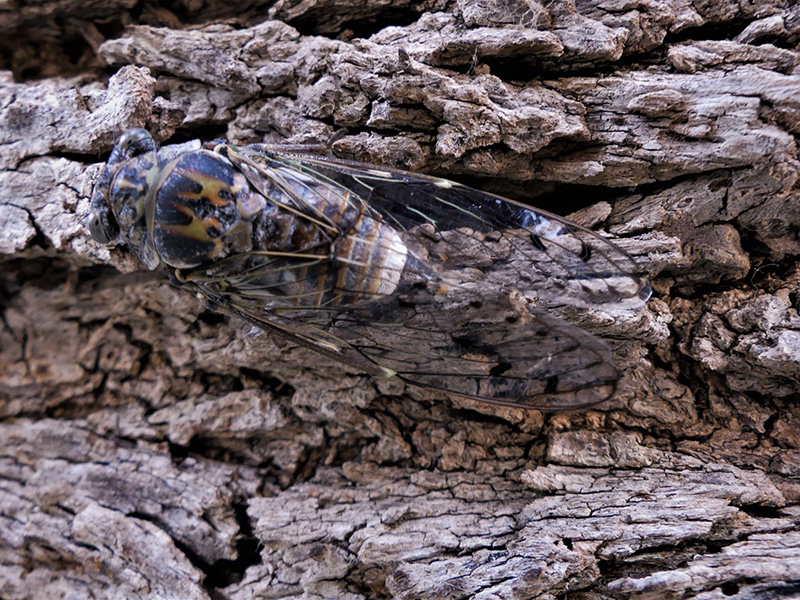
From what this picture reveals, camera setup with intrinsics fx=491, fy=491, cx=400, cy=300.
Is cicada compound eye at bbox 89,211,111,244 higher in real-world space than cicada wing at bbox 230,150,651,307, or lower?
lower

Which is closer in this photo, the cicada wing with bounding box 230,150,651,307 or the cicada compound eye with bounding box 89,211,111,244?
the cicada wing with bounding box 230,150,651,307

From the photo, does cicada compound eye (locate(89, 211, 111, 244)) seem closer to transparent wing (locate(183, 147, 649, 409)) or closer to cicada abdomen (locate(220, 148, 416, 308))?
transparent wing (locate(183, 147, 649, 409))

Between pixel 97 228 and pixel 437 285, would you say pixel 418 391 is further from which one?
pixel 97 228

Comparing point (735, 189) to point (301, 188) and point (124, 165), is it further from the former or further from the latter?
point (124, 165)

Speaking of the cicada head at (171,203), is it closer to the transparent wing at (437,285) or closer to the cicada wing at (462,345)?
the transparent wing at (437,285)

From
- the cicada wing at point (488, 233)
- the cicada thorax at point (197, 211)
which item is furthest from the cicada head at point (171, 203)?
the cicada wing at point (488, 233)

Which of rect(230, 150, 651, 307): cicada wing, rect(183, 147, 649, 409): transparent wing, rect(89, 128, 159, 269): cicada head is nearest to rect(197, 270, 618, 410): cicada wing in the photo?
rect(183, 147, 649, 409): transparent wing

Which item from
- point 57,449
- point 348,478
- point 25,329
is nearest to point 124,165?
point 25,329
